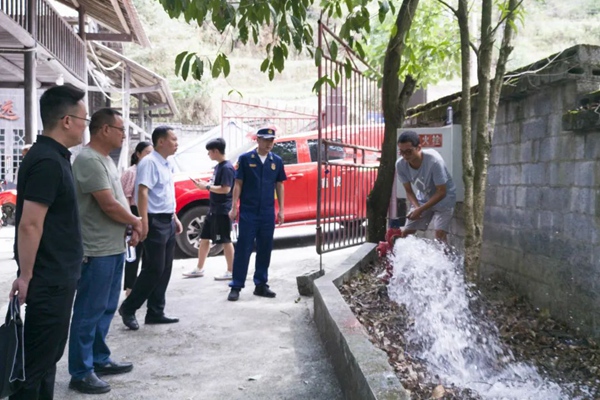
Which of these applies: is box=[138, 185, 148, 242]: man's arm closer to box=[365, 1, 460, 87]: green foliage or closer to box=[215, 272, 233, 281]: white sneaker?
box=[215, 272, 233, 281]: white sneaker

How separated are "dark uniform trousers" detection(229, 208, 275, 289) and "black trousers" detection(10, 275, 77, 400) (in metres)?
3.43

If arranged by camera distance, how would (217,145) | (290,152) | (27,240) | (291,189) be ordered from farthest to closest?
(290,152) < (291,189) < (217,145) < (27,240)

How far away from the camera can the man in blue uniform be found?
6.57 metres

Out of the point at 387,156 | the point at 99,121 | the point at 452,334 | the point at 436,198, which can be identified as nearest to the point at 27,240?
the point at 99,121

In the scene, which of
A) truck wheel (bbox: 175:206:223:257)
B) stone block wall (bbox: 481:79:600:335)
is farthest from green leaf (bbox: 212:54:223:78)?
truck wheel (bbox: 175:206:223:257)

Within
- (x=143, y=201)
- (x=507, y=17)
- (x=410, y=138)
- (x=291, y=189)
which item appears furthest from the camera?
(x=291, y=189)

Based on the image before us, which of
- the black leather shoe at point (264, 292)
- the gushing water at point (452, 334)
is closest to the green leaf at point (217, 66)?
the gushing water at point (452, 334)

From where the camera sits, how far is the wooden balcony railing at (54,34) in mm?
9281

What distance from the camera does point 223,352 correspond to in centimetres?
482

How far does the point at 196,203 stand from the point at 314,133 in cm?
241

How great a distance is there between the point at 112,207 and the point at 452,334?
8.70 feet

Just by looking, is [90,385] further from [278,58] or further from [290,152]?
[290,152]

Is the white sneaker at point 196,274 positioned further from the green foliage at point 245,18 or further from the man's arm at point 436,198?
the green foliage at point 245,18

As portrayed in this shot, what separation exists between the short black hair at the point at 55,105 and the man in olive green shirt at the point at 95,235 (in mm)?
642
